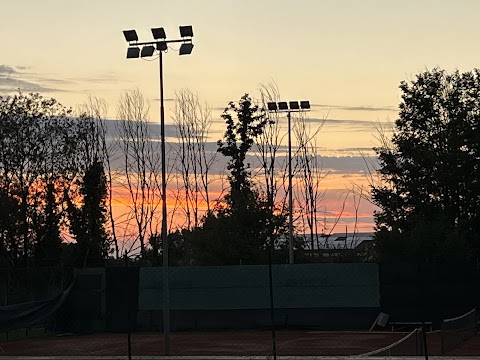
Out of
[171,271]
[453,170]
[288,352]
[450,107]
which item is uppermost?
[450,107]

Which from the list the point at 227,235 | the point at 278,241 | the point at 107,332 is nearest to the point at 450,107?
the point at 278,241

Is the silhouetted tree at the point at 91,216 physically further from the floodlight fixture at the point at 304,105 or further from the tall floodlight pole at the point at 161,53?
the tall floodlight pole at the point at 161,53

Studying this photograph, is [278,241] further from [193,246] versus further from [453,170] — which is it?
[453,170]

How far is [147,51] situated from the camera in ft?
90.3

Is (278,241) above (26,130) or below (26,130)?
below

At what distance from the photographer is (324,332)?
3494 centimetres

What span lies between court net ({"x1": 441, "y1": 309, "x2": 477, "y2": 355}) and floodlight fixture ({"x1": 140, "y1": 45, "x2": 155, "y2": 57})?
452 inches

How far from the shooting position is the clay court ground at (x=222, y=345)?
87.5 ft

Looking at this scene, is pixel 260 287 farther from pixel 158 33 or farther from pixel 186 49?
pixel 158 33

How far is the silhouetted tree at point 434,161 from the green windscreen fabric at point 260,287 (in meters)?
17.3

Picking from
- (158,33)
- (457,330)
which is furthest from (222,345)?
(158,33)

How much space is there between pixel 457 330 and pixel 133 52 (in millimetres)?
13075

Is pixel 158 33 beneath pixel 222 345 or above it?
above

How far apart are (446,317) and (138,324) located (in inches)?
477
